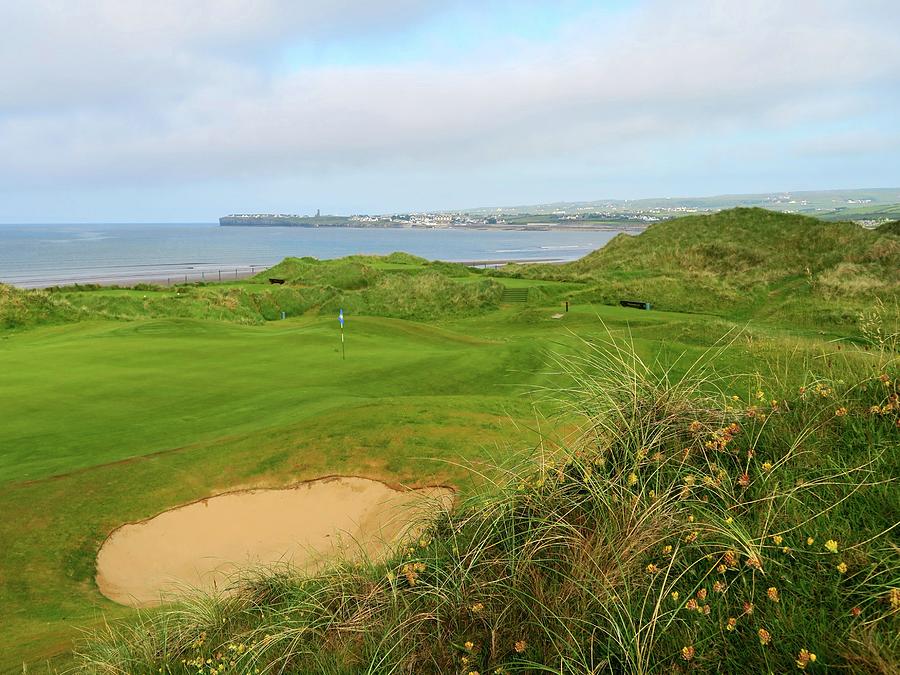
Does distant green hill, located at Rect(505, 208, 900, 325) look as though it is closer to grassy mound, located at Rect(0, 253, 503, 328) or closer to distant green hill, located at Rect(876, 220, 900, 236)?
distant green hill, located at Rect(876, 220, 900, 236)

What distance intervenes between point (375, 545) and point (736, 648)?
16.8 feet

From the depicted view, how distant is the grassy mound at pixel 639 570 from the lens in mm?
2609

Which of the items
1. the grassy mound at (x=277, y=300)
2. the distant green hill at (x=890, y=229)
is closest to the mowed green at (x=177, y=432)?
the grassy mound at (x=277, y=300)

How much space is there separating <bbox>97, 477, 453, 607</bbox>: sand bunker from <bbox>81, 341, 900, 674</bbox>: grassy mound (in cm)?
279

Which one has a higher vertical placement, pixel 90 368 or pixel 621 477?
pixel 621 477

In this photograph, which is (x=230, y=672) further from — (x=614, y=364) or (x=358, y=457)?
(x=358, y=457)

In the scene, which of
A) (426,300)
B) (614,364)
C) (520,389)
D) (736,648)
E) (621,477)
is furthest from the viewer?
(426,300)

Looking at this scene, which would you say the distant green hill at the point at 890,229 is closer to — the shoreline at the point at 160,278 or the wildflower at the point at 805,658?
the shoreline at the point at 160,278

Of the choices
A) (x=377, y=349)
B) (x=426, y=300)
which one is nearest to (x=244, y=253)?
(x=426, y=300)

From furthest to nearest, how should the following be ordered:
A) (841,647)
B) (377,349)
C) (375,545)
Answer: (377,349)
(375,545)
(841,647)

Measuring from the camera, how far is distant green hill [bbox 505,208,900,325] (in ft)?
108

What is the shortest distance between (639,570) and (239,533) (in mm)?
6428

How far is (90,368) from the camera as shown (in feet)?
47.8

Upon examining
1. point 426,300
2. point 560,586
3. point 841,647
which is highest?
point 841,647
